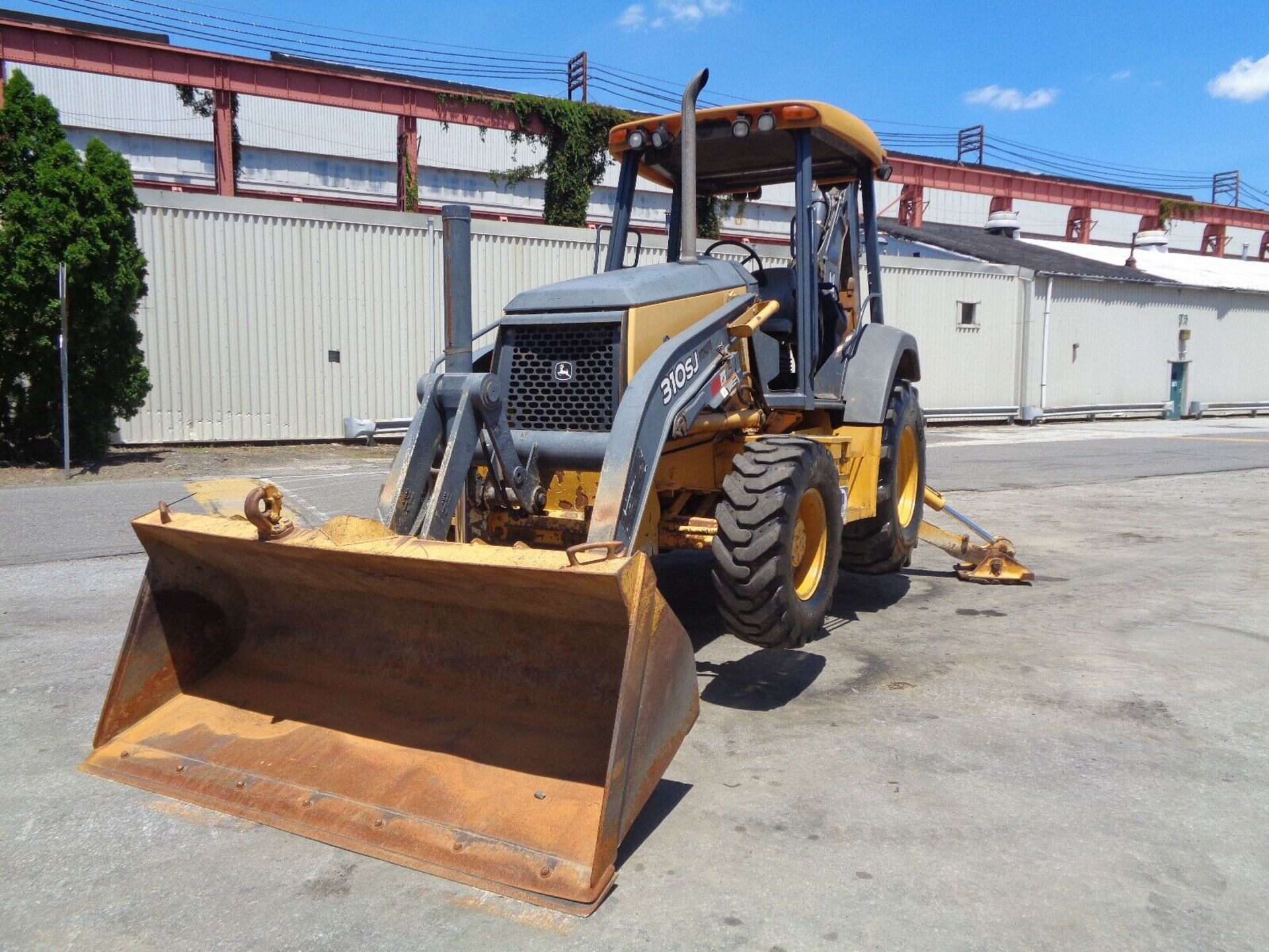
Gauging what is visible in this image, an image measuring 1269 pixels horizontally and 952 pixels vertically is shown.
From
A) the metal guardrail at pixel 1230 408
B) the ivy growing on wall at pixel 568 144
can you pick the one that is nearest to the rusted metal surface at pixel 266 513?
the ivy growing on wall at pixel 568 144

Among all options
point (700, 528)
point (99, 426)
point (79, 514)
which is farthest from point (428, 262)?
point (700, 528)

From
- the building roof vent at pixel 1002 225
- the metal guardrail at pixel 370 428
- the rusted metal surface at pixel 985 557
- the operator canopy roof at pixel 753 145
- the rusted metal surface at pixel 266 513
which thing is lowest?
the rusted metal surface at pixel 985 557

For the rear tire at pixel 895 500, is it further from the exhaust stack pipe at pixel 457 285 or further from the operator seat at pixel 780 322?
the exhaust stack pipe at pixel 457 285

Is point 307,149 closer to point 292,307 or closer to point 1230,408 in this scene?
point 292,307

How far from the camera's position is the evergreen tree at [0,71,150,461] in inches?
478

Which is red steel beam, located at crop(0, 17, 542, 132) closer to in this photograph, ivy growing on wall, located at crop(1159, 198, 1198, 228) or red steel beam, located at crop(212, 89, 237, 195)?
red steel beam, located at crop(212, 89, 237, 195)

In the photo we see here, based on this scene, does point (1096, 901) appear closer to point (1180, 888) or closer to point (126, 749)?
point (1180, 888)

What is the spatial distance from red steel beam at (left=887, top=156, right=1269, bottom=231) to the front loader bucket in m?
34.2

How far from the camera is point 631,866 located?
129 inches

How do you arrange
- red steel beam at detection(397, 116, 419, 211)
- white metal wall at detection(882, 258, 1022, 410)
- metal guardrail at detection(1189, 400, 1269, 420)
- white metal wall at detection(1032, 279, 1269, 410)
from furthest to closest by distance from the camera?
metal guardrail at detection(1189, 400, 1269, 420) → red steel beam at detection(397, 116, 419, 211) → white metal wall at detection(1032, 279, 1269, 410) → white metal wall at detection(882, 258, 1022, 410)

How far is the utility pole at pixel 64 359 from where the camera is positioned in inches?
465

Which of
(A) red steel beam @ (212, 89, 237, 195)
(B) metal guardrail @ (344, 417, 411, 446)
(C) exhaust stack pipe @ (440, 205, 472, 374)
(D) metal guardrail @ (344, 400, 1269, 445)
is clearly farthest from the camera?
(A) red steel beam @ (212, 89, 237, 195)

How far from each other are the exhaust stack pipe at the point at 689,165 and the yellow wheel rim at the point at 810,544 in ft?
4.59

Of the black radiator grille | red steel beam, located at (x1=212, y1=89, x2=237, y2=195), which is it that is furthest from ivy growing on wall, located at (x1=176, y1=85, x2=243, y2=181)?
the black radiator grille
